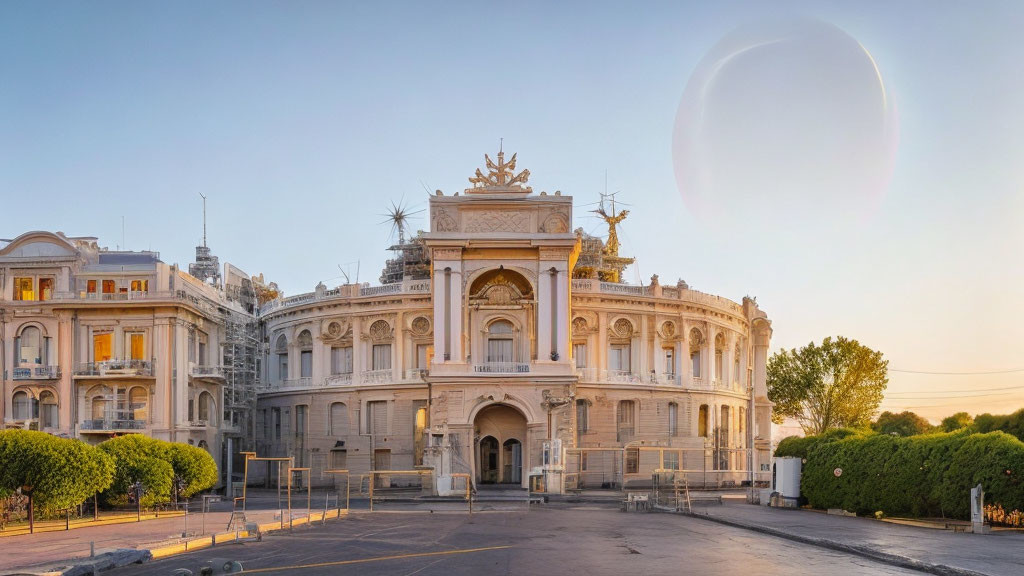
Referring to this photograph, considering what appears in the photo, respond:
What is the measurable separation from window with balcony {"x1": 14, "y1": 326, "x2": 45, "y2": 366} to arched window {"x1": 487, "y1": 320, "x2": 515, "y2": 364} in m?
26.5

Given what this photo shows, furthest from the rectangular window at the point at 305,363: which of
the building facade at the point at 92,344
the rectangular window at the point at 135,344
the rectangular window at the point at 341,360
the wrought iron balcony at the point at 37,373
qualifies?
the wrought iron balcony at the point at 37,373

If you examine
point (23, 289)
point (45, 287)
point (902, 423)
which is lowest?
point (902, 423)

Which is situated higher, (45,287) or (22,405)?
(45,287)

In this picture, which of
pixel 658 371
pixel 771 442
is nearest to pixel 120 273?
pixel 658 371

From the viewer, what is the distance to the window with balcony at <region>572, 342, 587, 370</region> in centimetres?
6712

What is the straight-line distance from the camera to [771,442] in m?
79.1

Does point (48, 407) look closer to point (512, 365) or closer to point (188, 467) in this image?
point (188, 467)

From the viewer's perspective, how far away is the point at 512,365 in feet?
182

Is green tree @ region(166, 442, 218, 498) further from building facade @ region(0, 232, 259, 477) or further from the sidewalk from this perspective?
the sidewalk

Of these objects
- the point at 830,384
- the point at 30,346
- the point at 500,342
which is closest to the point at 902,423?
the point at 830,384

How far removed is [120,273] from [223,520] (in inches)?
1117

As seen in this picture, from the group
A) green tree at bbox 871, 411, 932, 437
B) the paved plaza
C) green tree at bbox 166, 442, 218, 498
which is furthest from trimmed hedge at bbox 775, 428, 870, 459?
green tree at bbox 871, 411, 932, 437

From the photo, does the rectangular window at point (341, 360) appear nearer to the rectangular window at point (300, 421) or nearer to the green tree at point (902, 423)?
the rectangular window at point (300, 421)

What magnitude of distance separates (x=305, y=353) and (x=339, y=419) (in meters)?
5.95
